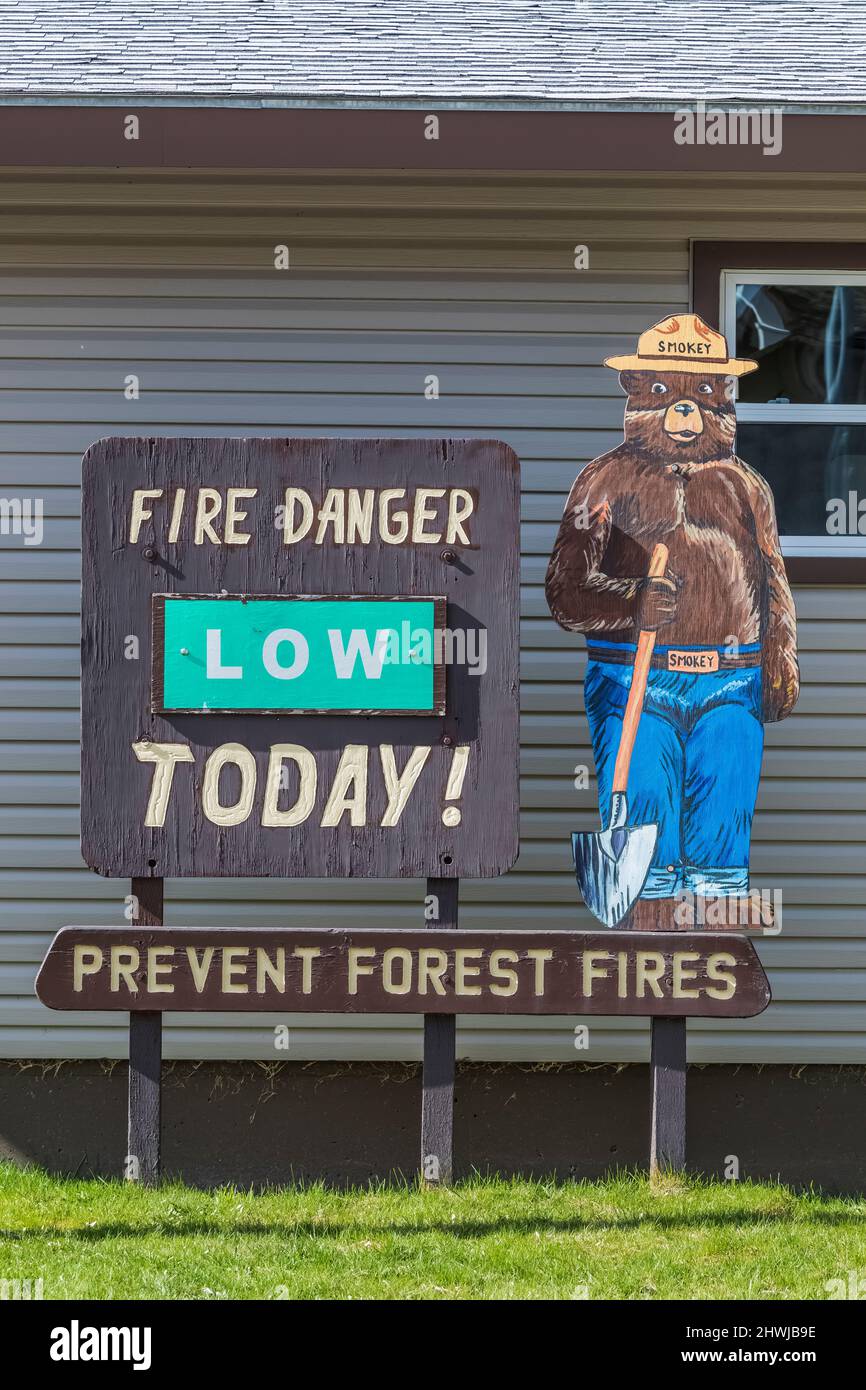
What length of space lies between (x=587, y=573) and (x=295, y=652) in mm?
1097

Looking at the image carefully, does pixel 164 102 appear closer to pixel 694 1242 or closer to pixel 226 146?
pixel 226 146

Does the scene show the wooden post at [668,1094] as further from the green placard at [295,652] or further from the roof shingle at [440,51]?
the roof shingle at [440,51]

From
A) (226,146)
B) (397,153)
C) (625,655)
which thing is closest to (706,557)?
(625,655)

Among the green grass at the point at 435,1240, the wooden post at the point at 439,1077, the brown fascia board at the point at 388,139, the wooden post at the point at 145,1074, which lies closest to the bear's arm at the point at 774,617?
the brown fascia board at the point at 388,139

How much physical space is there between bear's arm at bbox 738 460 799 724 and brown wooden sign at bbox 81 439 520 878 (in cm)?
96

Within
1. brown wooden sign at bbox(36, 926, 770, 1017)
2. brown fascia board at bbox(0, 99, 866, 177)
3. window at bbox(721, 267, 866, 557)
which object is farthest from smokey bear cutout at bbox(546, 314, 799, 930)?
brown fascia board at bbox(0, 99, 866, 177)

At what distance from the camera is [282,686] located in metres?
4.26

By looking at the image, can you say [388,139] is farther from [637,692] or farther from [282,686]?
[637,692]

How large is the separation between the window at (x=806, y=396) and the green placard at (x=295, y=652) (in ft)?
5.54

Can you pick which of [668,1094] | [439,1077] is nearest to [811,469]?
[668,1094]

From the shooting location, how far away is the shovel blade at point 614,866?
4.46 metres

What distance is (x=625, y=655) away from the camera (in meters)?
4.56

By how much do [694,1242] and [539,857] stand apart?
153 cm

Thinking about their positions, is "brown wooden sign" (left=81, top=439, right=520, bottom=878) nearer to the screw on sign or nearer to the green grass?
the screw on sign
